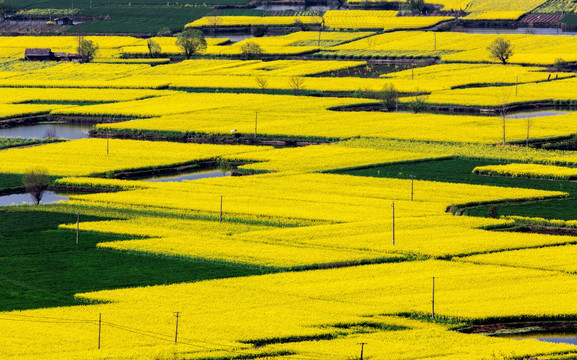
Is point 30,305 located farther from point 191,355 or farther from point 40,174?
point 40,174

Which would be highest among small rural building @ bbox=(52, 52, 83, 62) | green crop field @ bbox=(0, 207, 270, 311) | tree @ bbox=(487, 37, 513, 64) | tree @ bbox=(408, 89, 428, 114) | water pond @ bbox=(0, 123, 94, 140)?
tree @ bbox=(487, 37, 513, 64)

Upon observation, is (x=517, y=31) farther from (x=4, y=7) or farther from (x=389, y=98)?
(x=4, y=7)

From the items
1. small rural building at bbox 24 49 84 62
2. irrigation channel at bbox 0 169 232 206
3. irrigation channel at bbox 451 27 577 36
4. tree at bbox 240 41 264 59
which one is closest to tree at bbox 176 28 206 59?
tree at bbox 240 41 264 59

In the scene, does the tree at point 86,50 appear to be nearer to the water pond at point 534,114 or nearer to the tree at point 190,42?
the tree at point 190,42

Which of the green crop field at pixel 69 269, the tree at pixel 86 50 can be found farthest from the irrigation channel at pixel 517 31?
the green crop field at pixel 69 269

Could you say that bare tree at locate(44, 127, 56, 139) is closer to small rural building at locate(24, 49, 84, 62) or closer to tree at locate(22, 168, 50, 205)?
tree at locate(22, 168, 50, 205)
